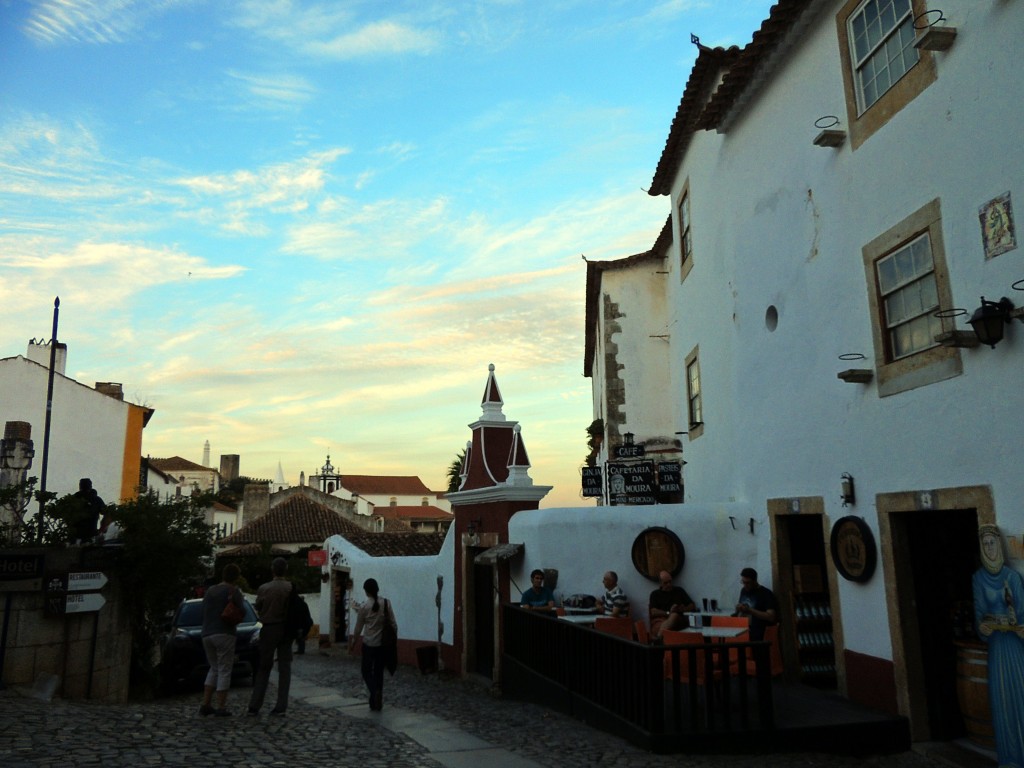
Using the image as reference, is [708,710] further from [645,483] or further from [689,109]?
[689,109]

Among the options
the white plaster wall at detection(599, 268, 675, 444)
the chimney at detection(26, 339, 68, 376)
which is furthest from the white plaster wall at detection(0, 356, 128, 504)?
the white plaster wall at detection(599, 268, 675, 444)

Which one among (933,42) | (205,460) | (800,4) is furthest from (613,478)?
(205,460)

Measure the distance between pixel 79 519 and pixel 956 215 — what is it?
9.98 metres

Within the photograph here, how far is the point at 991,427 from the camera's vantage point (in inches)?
234

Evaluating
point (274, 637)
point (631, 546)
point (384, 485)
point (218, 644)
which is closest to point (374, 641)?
point (274, 637)

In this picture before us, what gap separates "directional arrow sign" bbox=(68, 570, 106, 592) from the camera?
8.83 meters

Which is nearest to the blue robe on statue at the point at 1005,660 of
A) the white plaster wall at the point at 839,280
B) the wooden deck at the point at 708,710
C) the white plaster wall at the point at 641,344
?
the white plaster wall at the point at 839,280

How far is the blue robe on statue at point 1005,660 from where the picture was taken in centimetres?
570

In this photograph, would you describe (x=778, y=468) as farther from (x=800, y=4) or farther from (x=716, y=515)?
(x=800, y=4)

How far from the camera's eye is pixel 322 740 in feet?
23.3

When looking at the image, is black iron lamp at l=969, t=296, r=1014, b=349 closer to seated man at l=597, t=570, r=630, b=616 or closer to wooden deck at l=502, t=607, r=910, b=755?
wooden deck at l=502, t=607, r=910, b=755

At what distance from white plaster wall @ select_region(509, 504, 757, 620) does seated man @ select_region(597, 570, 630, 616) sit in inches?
12.7

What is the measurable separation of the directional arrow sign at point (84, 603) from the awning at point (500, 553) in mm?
5662

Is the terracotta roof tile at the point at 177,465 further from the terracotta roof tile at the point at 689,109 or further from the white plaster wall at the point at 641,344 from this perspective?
the terracotta roof tile at the point at 689,109
